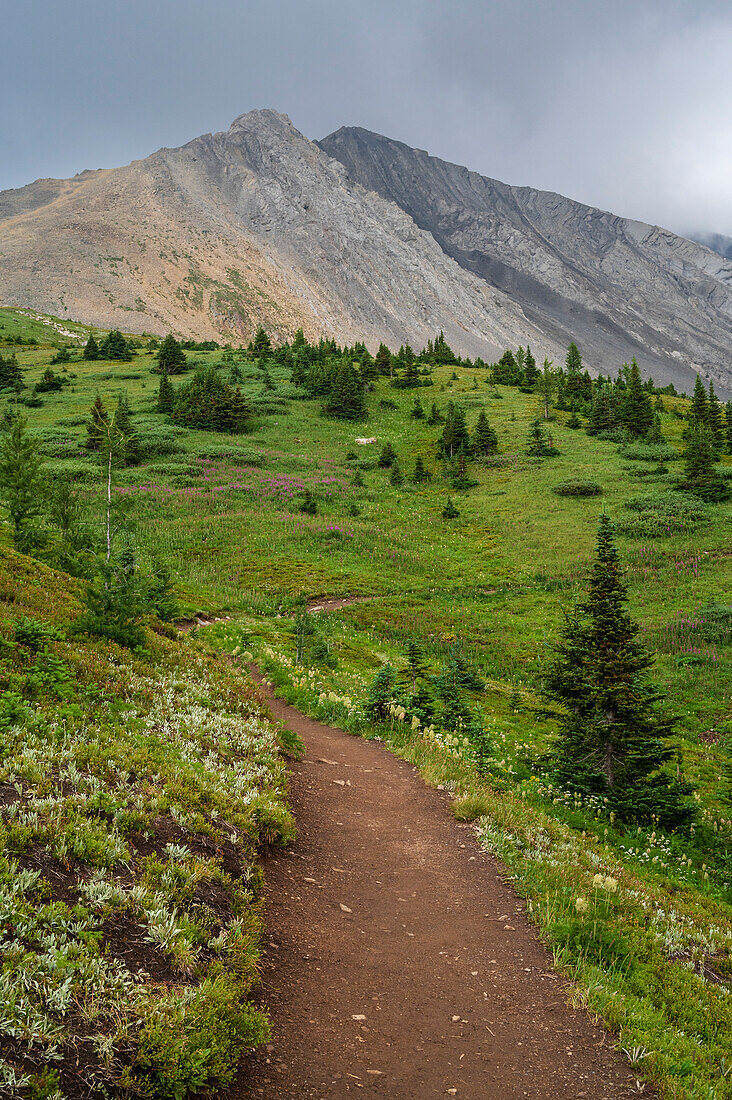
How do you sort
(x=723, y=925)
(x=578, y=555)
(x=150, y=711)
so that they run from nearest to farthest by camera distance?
(x=723, y=925), (x=150, y=711), (x=578, y=555)

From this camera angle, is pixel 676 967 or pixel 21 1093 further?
pixel 676 967

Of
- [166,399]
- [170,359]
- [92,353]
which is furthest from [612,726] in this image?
[92,353]

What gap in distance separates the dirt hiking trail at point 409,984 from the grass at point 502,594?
0.38m

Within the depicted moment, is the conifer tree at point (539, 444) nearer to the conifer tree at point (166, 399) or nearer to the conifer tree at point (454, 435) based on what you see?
the conifer tree at point (454, 435)

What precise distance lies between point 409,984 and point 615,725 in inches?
293

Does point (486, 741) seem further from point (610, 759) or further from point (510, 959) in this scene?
point (510, 959)

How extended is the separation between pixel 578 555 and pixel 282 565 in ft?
69.3

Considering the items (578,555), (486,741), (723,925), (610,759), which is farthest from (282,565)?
(723,925)

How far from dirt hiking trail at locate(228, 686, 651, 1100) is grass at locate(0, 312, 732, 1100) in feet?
1.25

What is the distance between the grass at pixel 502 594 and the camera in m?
5.73

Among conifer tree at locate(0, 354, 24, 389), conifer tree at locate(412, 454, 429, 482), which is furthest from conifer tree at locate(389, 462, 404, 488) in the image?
conifer tree at locate(0, 354, 24, 389)

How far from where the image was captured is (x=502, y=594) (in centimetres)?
3384

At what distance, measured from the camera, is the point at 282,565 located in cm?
3578

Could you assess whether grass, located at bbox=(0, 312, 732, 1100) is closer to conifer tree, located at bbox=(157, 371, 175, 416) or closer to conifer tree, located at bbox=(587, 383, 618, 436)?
conifer tree, located at bbox=(157, 371, 175, 416)
